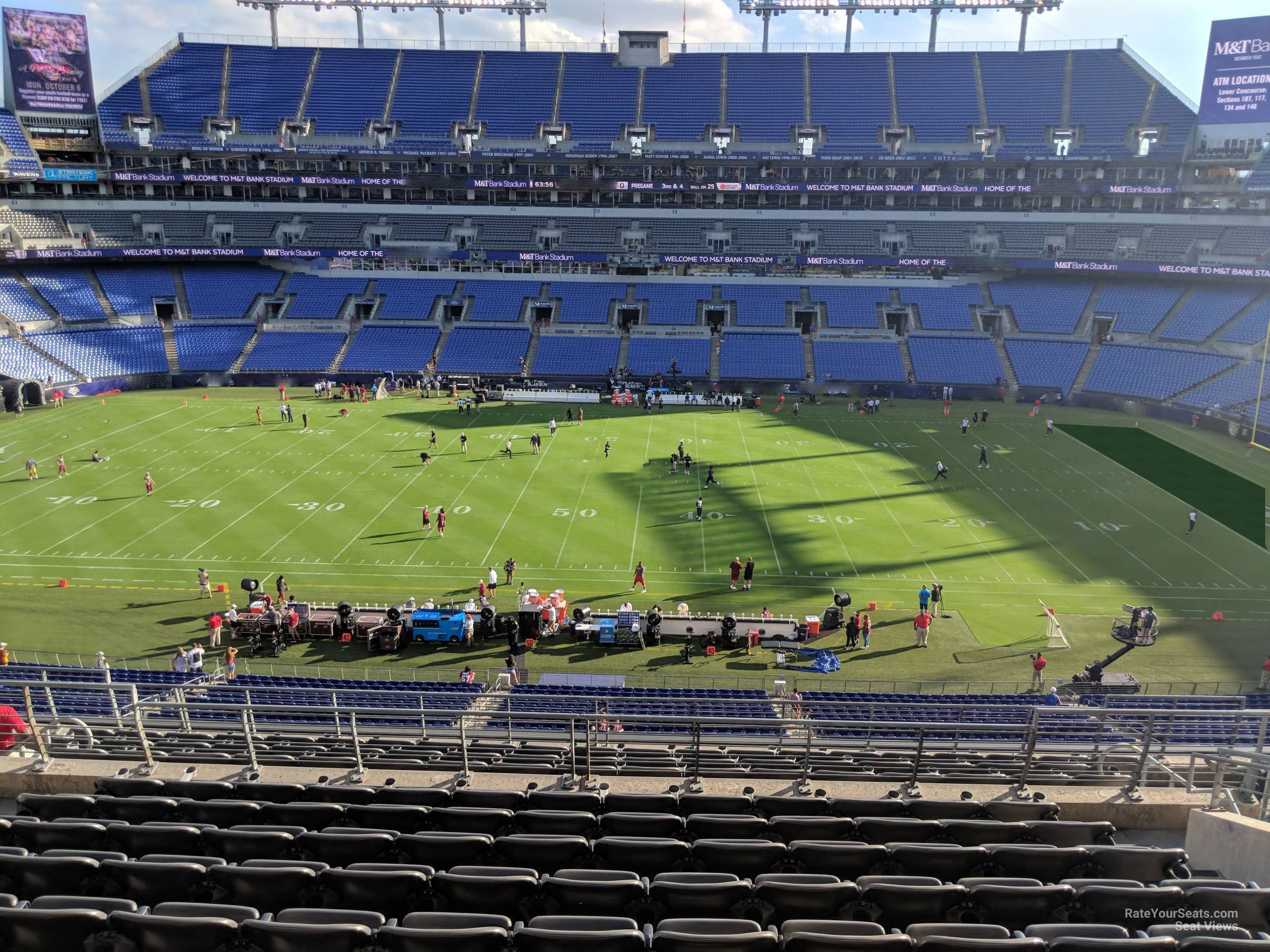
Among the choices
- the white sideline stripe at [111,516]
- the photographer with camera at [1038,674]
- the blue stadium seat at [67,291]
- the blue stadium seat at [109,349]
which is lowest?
the photographer with camera at [1038,674]

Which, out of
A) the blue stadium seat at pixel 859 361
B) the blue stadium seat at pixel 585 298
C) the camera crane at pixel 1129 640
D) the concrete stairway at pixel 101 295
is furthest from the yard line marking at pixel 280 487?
the blue stadium seat at pixel 859 361

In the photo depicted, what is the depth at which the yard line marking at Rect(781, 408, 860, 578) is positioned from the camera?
31.8 meters

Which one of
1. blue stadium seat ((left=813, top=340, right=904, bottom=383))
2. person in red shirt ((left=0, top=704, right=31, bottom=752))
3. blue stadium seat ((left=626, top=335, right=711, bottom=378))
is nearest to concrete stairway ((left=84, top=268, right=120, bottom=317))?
blue stadium seat ((left=626, top=335, right=711, bottom=378))

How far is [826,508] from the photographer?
37125 mm

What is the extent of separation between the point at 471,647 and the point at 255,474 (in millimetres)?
20135

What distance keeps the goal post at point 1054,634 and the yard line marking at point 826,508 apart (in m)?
6.27

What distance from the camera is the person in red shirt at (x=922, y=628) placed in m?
25.4

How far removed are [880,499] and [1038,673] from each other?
15767 mm

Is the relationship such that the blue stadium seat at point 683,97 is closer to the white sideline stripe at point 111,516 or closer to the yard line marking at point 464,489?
the yard line marking at point 464,489

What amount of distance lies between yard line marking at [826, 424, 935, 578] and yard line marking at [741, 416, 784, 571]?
5.20 m

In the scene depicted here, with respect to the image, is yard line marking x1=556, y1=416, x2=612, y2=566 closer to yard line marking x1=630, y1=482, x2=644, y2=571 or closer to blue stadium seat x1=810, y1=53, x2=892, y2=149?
yard line marking x1=630, y1=482, x2=644, y2=571

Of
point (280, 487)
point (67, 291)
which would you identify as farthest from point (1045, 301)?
point (67, 291)

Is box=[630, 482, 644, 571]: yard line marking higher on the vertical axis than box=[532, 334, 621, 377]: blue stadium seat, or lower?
lower

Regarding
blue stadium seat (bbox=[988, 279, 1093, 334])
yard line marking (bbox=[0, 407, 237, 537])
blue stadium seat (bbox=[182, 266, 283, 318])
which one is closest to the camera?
yard line marking (bbox=[0, 407, 237, 537])
